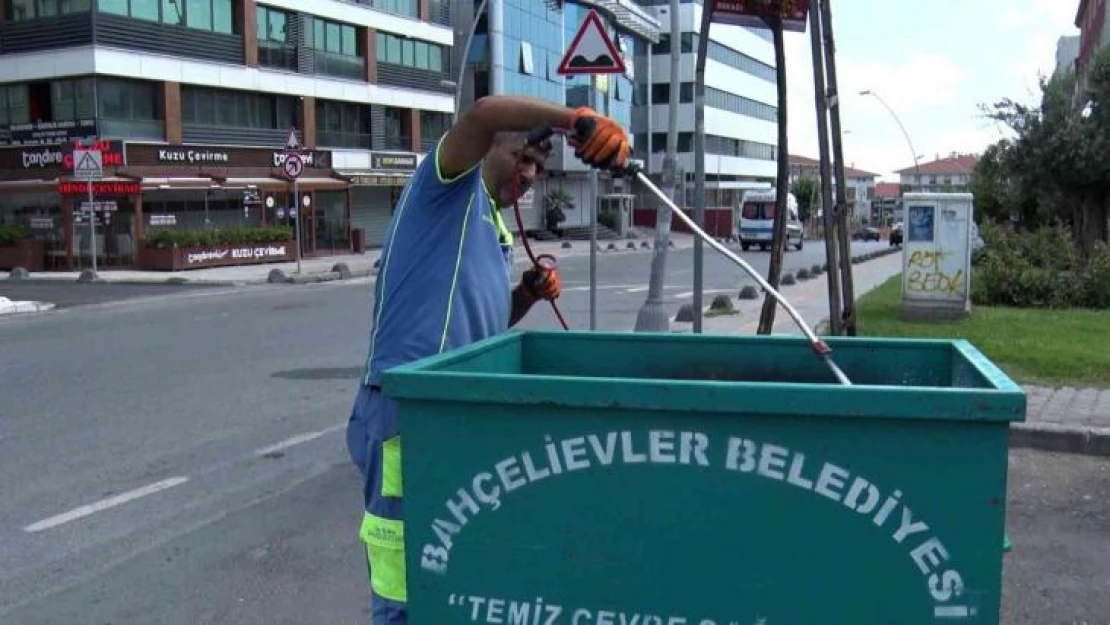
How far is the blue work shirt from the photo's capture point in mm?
2756

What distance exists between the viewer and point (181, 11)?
113 feet

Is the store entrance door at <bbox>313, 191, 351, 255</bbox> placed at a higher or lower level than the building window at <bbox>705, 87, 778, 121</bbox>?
lower

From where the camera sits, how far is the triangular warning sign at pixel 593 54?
959 centimetres

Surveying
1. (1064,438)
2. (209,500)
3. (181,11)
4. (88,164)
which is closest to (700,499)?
(209,500)

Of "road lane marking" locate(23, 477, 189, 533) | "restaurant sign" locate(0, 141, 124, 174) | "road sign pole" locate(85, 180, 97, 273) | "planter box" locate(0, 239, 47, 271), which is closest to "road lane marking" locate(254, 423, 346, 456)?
"road lane marking" locate(23, 477, 189, 533)

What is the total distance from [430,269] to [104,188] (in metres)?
29.2

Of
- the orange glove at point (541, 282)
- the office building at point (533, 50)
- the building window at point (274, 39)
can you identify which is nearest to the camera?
the orange glove at point (541, 282)

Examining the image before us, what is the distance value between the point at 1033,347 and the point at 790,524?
9330 millimetres

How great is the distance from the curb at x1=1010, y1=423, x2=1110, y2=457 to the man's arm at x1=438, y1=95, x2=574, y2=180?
554 cm

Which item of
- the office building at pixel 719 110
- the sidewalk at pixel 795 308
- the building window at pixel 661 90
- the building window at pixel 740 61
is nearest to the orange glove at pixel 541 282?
the sidewalk at pixel 795 308

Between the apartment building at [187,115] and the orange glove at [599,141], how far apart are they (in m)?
25.5

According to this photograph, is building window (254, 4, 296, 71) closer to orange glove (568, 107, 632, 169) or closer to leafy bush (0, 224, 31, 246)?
leafy bush (0, 224, 31, 246)

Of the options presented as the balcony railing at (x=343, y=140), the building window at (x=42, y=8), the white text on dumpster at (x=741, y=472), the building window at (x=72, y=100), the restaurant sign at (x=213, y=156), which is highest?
the building window at (x=42, y=8)

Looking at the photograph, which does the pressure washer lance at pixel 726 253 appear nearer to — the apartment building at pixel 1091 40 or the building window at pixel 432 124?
the apartment building at pixel 1091 40
